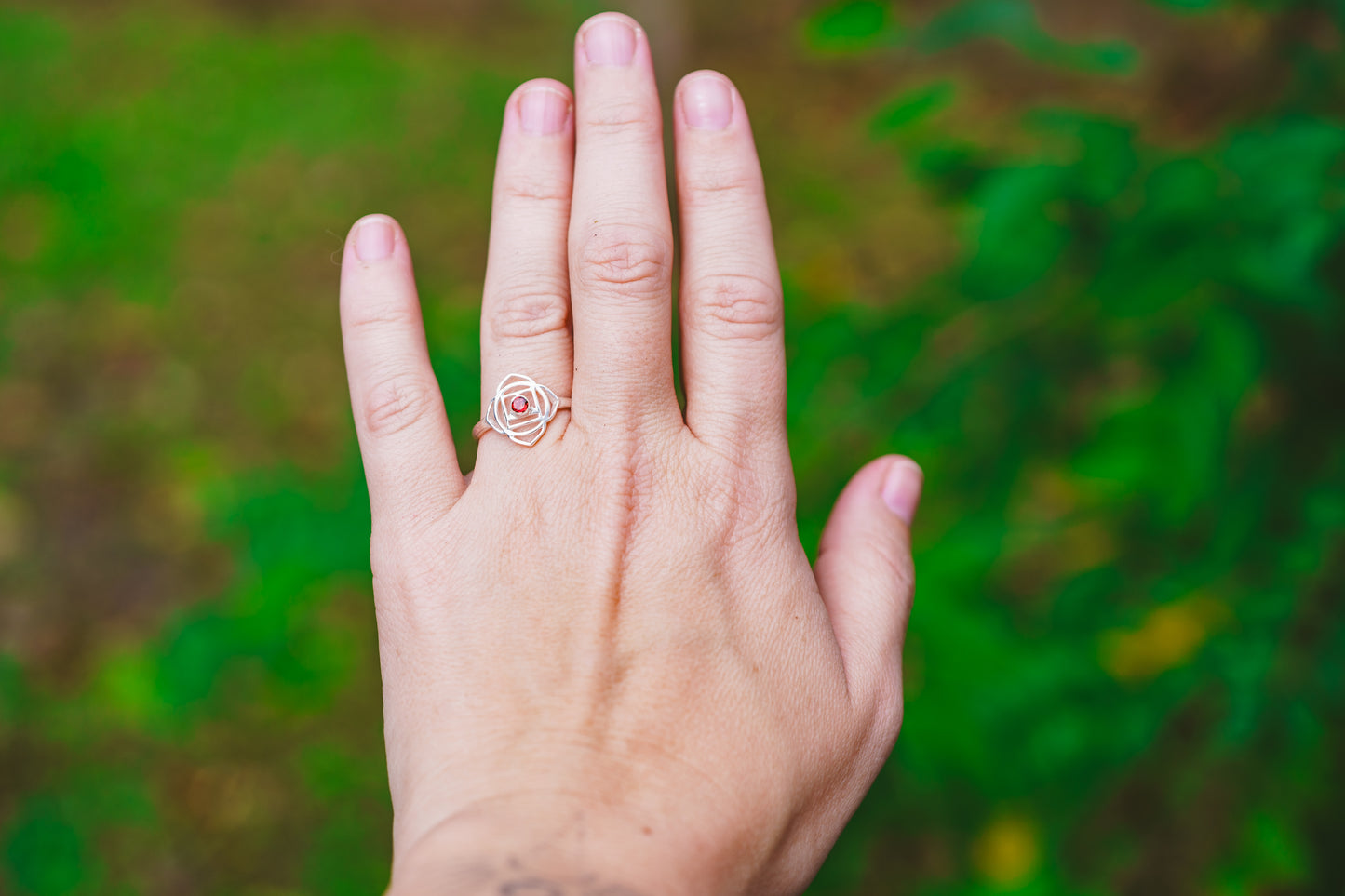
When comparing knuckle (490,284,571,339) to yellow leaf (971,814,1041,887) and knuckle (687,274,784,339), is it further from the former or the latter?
yellow leaf (971,814,1041,887)

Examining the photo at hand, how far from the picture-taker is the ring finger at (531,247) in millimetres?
1539

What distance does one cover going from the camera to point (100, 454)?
4.54 meters

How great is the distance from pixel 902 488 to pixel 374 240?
1052mm

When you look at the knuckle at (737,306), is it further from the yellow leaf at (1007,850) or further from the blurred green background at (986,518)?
the yellow leaf at (1007,850)

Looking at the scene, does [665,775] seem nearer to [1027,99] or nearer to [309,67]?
[1027,99]

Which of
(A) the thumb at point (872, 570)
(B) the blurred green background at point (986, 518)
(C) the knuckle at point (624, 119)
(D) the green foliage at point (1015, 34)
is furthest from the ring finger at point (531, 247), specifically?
(D) the green foliage at point (1015, 34)

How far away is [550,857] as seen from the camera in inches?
43.5

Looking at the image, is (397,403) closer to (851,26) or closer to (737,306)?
(737,306)

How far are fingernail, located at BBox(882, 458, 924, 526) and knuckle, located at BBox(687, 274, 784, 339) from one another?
363mm

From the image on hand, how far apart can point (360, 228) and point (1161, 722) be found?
78.8 inches

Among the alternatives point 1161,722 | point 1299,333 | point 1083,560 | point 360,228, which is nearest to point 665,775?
point 360,228

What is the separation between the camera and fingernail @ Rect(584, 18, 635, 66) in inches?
60.7

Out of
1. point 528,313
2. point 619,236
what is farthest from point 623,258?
point 528,313

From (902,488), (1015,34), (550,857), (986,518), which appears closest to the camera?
(550,857)
